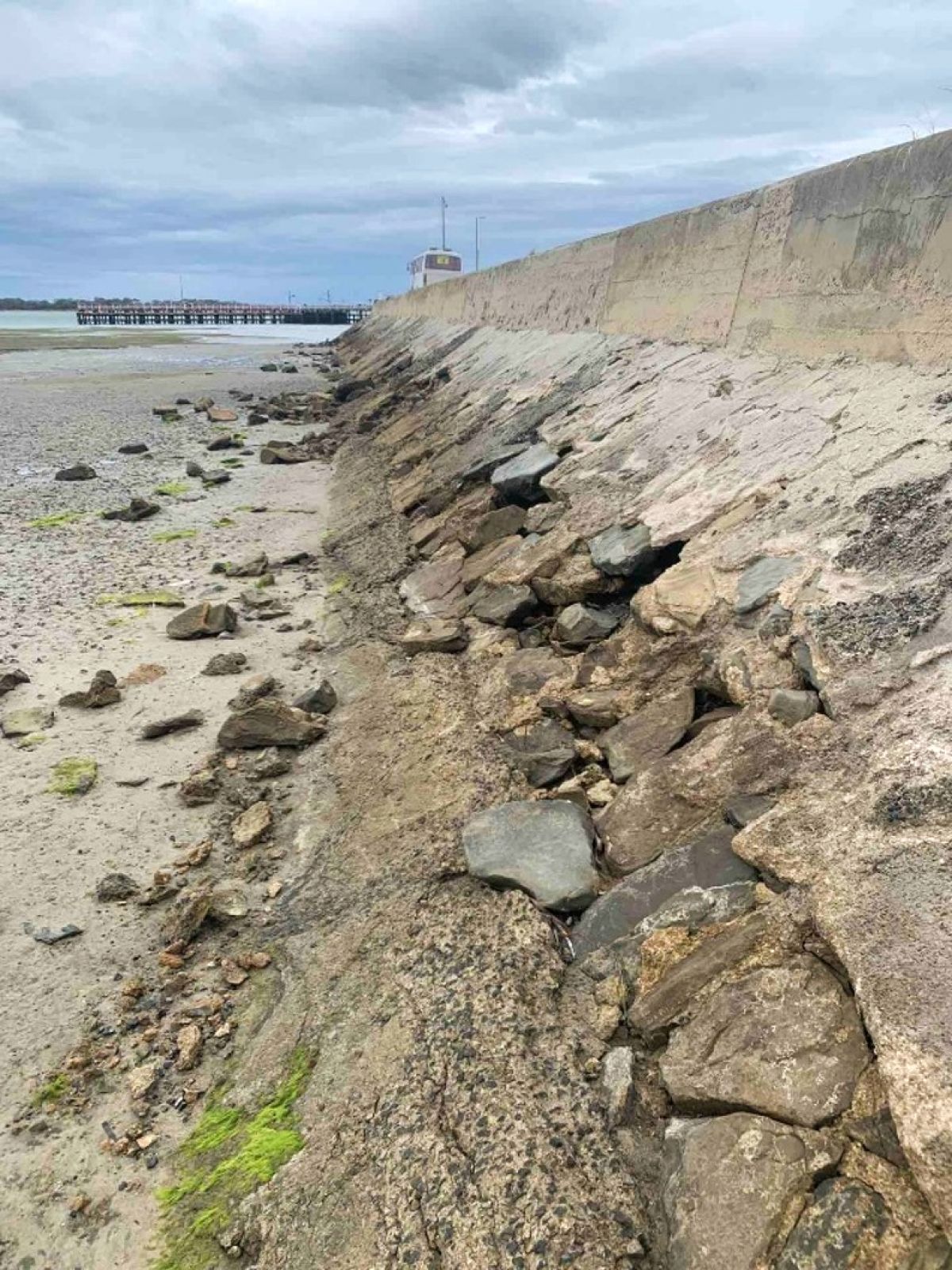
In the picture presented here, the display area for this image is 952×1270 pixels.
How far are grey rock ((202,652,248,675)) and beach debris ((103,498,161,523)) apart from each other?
5621 mm

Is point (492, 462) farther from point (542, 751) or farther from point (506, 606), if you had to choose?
point (542, 751)

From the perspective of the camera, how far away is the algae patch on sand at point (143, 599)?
26.7ft

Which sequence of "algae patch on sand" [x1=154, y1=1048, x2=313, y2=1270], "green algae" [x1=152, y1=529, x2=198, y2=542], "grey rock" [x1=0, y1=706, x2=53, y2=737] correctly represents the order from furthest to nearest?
"green algae" [x1=152, y1=529, x2=198, y2=542] → "grey rock" [x1=0, y1=706, x2=53, y2=737] → "algae patch on sand" [x1=154, y1=1048, x2=313, y2=1270]

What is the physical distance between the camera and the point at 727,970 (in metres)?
2.62

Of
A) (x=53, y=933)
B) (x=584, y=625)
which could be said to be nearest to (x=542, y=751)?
(x=584, y=625)

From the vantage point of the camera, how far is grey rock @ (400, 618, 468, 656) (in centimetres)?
619

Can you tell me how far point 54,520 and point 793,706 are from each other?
10.6 meters

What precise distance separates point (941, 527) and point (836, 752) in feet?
4.54

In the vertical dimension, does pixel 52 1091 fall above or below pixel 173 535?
above

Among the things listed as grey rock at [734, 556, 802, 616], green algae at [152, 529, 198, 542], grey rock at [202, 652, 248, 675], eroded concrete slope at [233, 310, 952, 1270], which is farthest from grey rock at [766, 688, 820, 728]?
green algae at [152, 529, 198, 542]

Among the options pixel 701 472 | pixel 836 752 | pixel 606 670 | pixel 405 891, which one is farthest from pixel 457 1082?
pixel 701 472

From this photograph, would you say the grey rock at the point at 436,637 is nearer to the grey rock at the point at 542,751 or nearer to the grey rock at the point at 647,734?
the grey rock at the point at 542,751

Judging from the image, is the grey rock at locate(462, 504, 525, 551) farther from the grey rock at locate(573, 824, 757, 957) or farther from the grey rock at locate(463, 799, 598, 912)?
the grey rock at locate(573, 824, 757, 957)

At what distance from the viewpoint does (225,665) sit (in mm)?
6559
